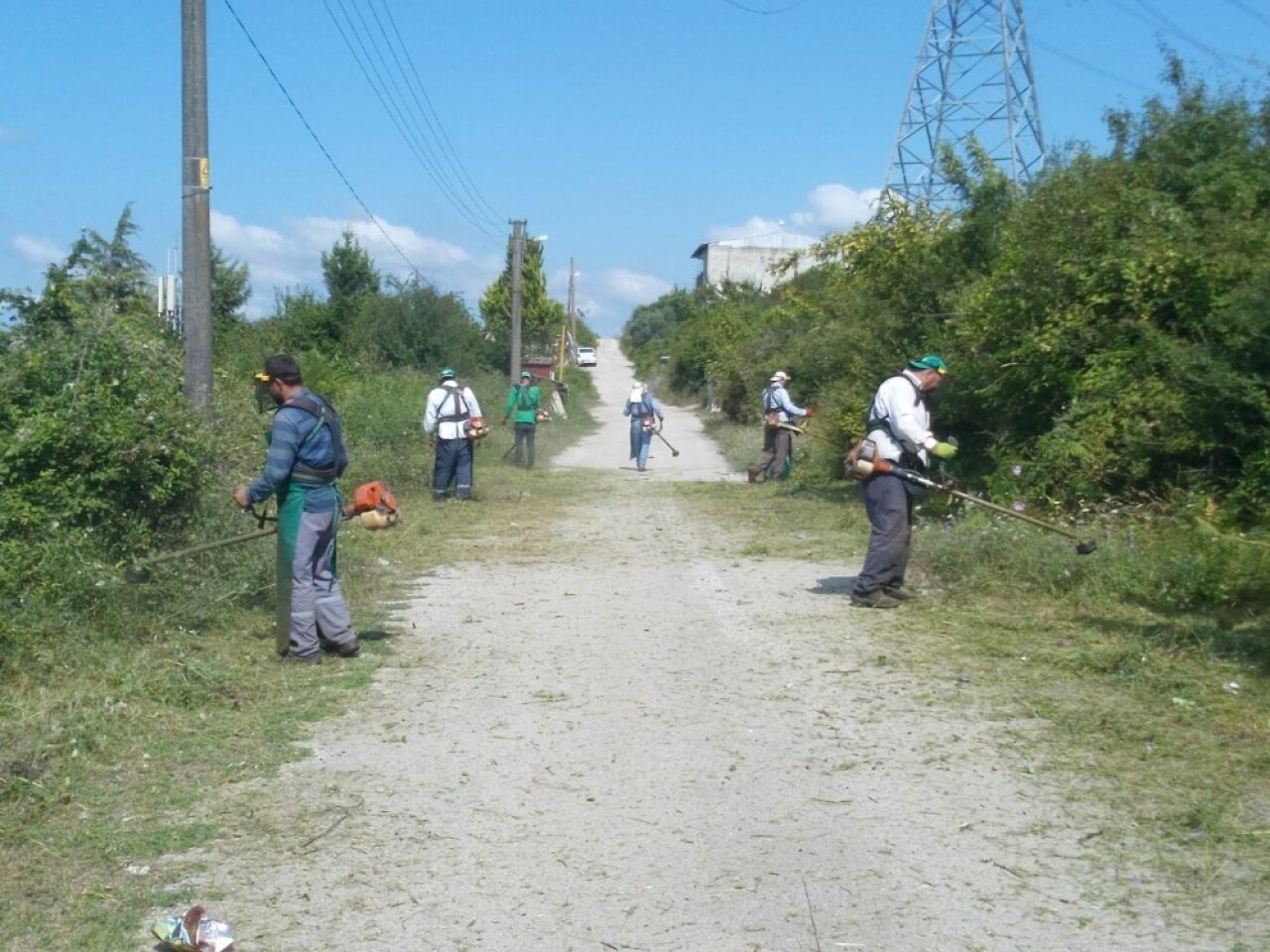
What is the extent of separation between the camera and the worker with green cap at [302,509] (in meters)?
8.45

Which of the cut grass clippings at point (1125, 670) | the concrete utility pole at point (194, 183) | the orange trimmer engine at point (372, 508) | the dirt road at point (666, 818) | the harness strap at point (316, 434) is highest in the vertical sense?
the concrete utility pole at point (194, 183)

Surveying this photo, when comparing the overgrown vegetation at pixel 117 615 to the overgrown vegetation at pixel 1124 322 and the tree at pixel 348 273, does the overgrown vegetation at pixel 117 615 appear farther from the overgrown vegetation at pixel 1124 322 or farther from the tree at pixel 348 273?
the tree at pixel 348 273

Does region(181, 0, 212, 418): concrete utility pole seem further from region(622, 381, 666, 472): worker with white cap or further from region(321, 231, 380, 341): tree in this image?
region(321, 231, 380, 341): tree

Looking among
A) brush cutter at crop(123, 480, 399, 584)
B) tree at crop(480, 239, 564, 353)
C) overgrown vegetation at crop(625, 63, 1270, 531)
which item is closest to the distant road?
overgrown vegetation at crop(625, 63, 1270, 531)

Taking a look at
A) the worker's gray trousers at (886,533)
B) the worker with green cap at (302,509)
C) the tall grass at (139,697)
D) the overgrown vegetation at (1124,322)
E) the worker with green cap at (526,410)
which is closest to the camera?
the tall grass at (139,697)

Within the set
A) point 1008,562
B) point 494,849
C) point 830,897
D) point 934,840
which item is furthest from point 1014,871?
point 1008,562

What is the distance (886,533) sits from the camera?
1036 cm

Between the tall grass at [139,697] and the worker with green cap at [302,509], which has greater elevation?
the worker with green cap at [302,509]

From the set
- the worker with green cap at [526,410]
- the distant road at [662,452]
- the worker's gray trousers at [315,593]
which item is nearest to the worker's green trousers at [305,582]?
the worker's gray trousers at [315,593]

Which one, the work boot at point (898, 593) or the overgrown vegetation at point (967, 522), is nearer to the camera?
the overgrown vegetation at point (967, 522)

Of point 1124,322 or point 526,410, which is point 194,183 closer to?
point 1124,322

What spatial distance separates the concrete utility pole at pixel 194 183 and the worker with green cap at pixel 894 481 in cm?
555

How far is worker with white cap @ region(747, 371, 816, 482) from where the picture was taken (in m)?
20.3

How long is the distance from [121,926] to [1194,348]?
930 centimetres
